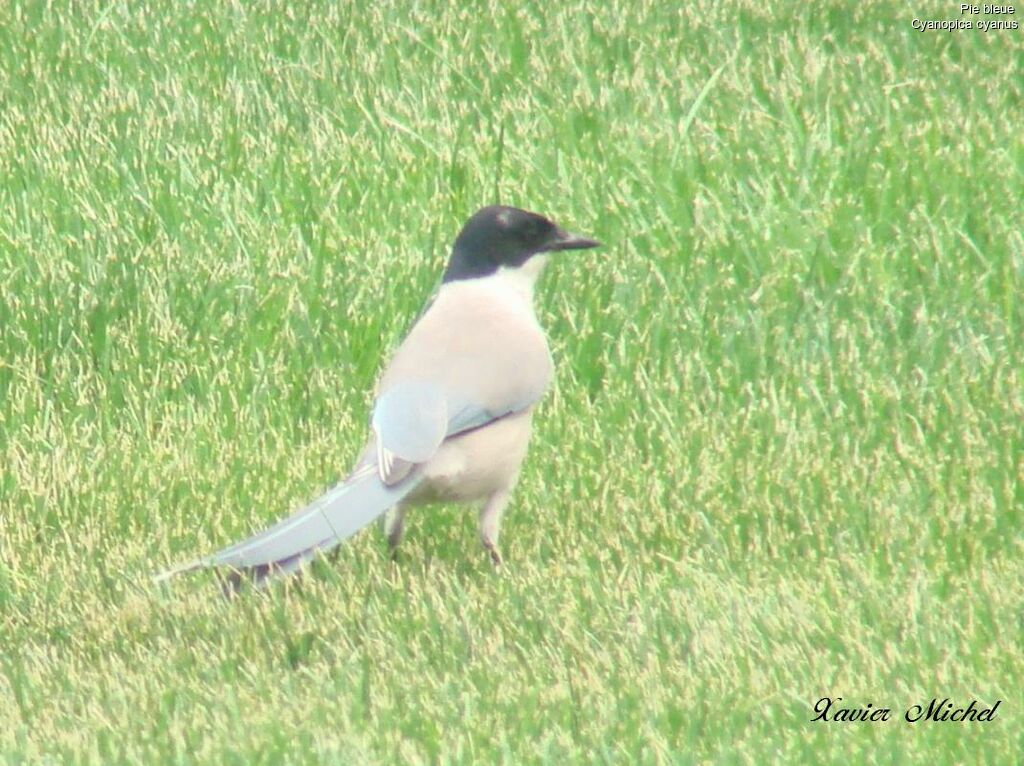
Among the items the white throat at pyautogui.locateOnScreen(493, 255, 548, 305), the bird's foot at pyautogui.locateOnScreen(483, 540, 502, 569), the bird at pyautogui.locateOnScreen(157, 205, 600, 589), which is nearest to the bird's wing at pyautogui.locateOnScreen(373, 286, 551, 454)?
the bird at pyautogui.locateOnScreen(157, 205, 600, 589)

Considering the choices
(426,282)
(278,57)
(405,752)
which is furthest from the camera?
(278,57)

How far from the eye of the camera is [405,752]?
4.07 m

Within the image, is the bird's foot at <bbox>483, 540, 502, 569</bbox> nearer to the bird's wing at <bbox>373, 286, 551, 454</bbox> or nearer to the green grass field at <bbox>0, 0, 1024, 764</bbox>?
the green grass field at <bbox>0, 0, 1024, 764</bbox>

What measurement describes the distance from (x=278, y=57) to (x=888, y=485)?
4.21 metres

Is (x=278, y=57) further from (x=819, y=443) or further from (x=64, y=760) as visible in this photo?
(x=64, y=760)

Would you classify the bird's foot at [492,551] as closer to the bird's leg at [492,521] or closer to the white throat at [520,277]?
the bird's leg at [492,521]

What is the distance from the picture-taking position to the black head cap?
5578 millimetres

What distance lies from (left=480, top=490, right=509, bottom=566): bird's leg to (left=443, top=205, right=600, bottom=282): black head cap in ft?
2.38

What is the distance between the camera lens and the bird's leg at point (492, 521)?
203 inches

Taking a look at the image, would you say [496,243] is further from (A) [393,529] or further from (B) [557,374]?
(A) [393,529]

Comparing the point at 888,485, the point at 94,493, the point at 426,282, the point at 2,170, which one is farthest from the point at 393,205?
the point at 888,485

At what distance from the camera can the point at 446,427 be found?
498 cm
